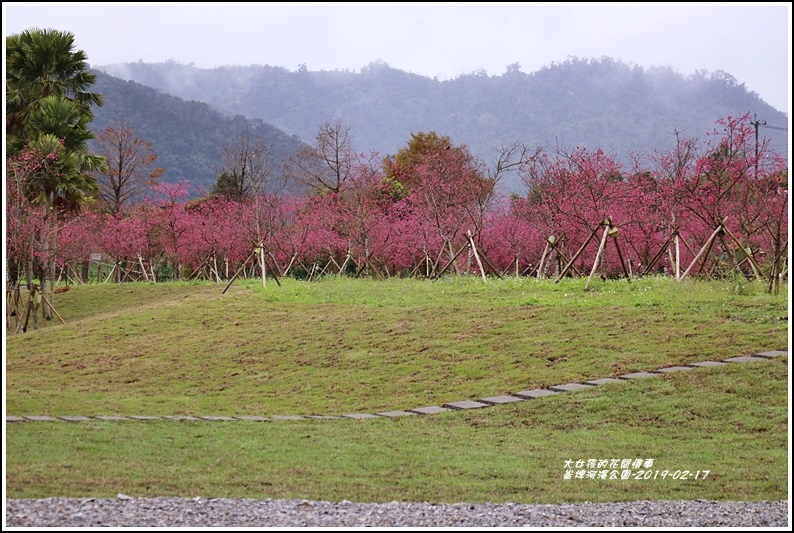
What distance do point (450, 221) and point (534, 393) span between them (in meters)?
13.0

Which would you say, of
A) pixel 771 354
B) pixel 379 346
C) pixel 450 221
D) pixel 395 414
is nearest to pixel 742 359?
pixel 771 354

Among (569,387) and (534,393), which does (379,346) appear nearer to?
(534,393)

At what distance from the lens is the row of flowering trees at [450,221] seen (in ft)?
52.9

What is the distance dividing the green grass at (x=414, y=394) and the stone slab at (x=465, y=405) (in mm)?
→ 140

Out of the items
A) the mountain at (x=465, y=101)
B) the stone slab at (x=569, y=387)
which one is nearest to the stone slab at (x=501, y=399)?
the stone slab at (x=569, y=387)

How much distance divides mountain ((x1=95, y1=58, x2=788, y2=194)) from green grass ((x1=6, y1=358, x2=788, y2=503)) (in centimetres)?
4134

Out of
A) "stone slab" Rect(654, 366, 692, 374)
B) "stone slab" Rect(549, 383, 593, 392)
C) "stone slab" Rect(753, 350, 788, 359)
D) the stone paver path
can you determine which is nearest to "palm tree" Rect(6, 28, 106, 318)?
the stone paver path

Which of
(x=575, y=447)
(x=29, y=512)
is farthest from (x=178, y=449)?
(x=575, y=447)

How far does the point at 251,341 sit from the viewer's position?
1113 cm

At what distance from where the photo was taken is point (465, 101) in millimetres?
55875

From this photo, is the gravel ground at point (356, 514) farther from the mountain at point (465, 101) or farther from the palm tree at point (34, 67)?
the mountain at point (465, 101)

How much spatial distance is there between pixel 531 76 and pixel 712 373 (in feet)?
167

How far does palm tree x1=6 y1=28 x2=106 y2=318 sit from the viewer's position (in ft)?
57.3

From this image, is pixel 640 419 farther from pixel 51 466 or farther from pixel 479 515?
pixel 51 466
